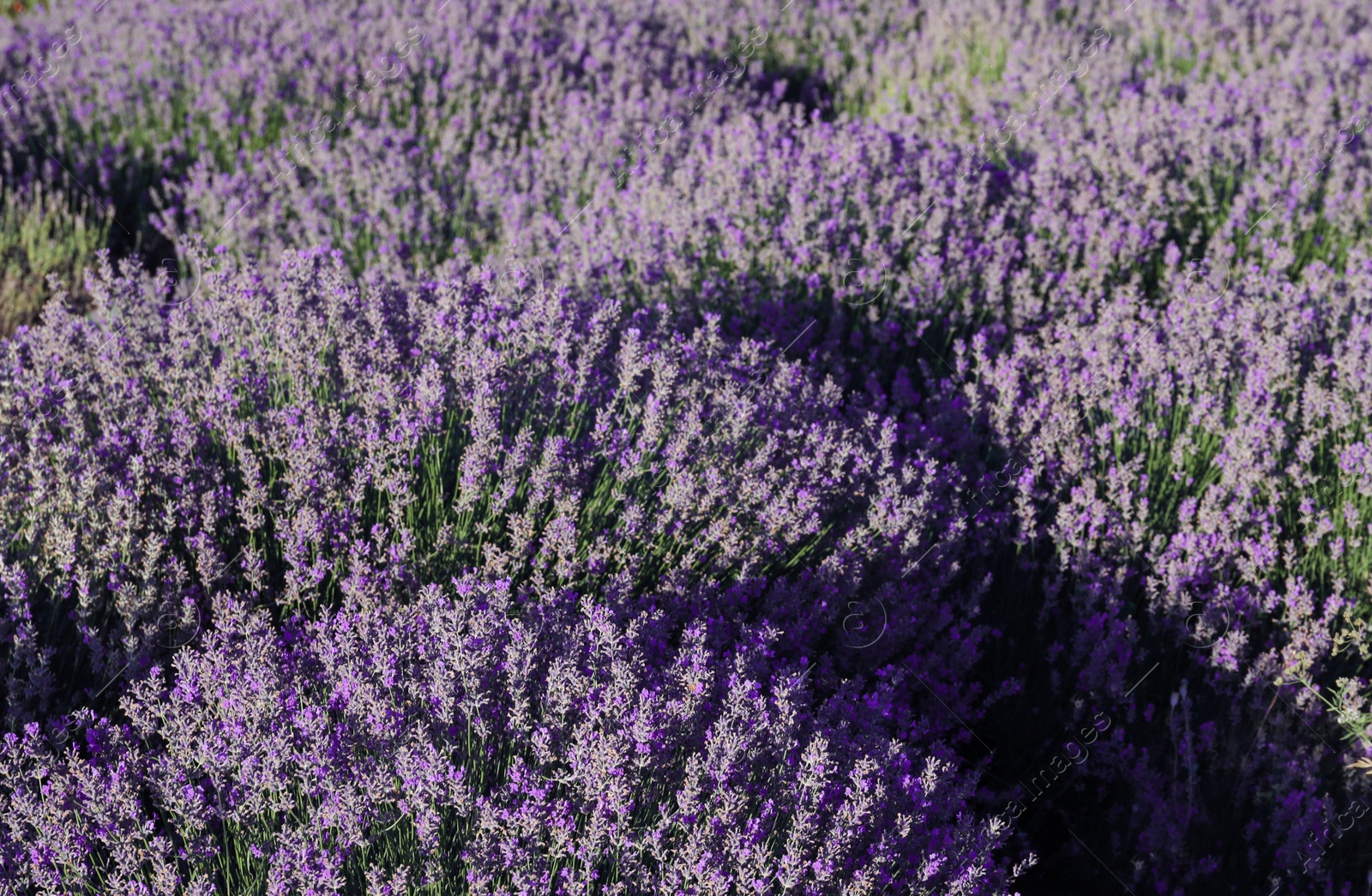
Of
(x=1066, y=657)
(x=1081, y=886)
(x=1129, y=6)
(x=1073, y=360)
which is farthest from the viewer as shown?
(x=1129, y=6)

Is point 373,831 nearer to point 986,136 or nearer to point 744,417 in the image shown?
point 744,417

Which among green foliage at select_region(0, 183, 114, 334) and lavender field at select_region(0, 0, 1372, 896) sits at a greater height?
lavender field at select_region(0, 0, 1372, 896)

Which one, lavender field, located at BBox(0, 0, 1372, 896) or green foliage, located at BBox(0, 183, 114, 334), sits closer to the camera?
lavender field, located at BBox(0, 0, 1372, 896)

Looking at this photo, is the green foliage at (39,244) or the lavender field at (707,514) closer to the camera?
the lavender field at (707,514)

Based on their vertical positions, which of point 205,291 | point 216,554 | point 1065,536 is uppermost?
point 1065,536

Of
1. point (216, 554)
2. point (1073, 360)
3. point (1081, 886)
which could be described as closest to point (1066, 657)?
point (1081, 886)

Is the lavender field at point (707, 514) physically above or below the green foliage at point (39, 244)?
above

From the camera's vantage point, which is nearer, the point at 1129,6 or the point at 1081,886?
the point at 1081,886

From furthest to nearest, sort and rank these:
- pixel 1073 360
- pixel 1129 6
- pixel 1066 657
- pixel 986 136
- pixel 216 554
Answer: pixel 1129 6 → pixel 986 136 → pixel 1073 360 → pixel 1066 657 → pixel 216 554
